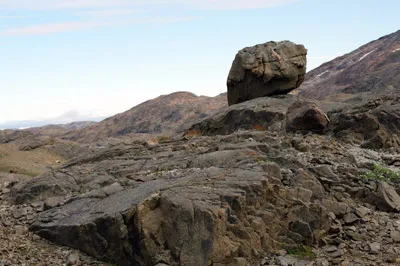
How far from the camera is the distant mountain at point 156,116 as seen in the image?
88.8 m

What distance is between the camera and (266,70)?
24.6m

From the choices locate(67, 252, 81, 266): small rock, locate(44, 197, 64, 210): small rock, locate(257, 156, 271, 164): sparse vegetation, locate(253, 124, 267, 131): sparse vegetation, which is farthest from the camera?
locate(253, 124, 267, 131): sparse vegetation

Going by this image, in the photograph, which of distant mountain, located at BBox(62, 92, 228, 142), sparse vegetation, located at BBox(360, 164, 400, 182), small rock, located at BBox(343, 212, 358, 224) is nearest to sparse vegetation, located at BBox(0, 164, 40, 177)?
sparse vegetation, located at BBox(360, 164, 400, 182)

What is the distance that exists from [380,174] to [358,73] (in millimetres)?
92108

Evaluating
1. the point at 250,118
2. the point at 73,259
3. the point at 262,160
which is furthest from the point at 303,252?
the point at 250,118

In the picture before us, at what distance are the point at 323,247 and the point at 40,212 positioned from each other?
7.51 metres

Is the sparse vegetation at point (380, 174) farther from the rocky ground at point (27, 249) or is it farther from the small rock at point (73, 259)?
the small rock at point (73, 259)

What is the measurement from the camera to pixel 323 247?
31.9 ft

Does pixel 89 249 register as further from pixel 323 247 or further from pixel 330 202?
pixel 330 202

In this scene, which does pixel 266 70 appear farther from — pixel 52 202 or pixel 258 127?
pixel 52 202

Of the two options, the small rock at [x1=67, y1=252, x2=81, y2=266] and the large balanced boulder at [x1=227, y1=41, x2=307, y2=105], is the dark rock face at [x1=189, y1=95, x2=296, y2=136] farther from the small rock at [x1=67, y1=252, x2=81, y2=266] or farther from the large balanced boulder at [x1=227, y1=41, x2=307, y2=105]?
the small rock at [x1=67, y1=252, x2=81, y2=266]

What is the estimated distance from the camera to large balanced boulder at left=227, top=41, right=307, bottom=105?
24.8 meters

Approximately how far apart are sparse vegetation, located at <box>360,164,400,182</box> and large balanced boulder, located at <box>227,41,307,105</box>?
39.2ft

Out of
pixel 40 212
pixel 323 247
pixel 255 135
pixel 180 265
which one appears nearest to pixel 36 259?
pixel 40 212
